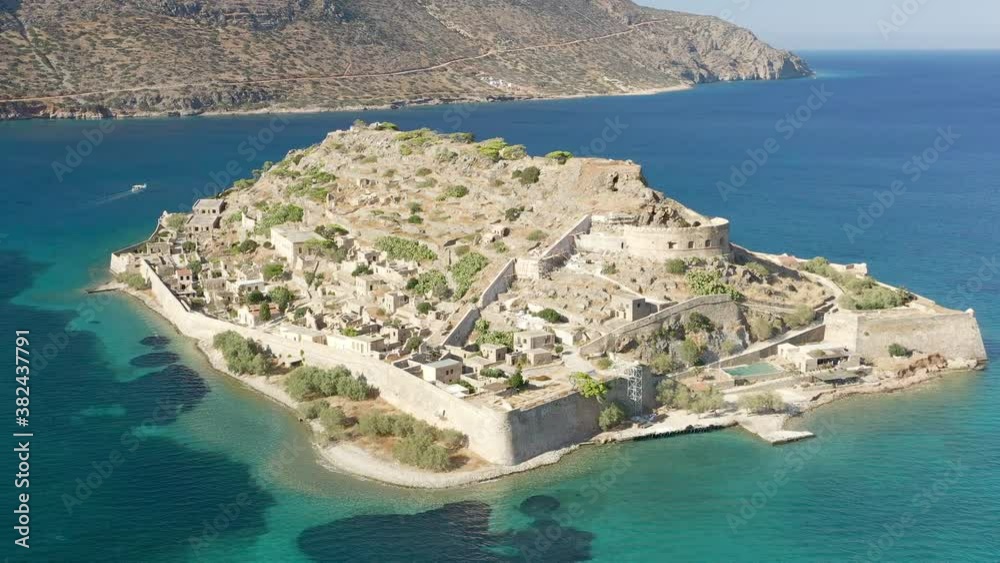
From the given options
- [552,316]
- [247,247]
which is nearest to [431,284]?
[552,316]

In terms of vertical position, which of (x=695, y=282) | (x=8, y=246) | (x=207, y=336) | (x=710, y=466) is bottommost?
(x=8, y=246)

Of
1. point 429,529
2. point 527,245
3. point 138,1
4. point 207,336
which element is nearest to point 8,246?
point 207,336

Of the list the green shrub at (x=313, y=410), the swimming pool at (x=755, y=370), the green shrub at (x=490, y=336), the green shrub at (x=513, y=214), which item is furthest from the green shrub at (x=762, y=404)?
the green shrub at (x=513, y=214)

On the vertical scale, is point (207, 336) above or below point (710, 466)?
below

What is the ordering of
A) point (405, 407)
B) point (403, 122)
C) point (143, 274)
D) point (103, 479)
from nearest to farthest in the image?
point (103, 479)
point (405, 407)
point (143, 274)
point (403, 122)

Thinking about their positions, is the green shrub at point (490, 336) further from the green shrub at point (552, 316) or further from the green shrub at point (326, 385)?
the green shrub at point (326, 385)

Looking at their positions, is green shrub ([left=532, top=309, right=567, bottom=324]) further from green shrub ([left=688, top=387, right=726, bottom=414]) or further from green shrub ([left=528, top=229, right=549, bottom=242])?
green shrub ([left=688, top=387, right=726, bottom=414])

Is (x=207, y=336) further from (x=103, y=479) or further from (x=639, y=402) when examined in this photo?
(x=639, y=402)

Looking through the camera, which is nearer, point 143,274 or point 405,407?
point 405,407
